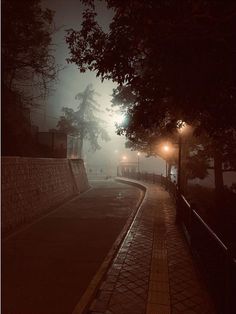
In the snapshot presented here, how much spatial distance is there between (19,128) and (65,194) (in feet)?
16.5

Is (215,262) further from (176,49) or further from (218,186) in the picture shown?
(218,186)

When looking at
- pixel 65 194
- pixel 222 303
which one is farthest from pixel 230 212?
pixel 222 303

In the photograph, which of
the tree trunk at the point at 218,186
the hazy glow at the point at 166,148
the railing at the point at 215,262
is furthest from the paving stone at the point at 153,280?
the hazy glow at the point at 166,148

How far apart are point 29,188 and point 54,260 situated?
710cm

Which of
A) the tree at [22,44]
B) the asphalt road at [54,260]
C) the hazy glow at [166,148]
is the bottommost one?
the asphalt road at [54,260]

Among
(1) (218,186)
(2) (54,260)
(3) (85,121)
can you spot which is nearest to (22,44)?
(2) (54,260)

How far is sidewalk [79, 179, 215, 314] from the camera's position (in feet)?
19.4

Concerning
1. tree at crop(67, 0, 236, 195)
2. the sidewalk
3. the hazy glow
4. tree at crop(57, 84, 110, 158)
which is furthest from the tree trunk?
tree at crop(57, 84, 110, 158)

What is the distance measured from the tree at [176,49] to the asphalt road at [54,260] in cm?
454

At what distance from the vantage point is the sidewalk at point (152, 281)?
5.90 metres

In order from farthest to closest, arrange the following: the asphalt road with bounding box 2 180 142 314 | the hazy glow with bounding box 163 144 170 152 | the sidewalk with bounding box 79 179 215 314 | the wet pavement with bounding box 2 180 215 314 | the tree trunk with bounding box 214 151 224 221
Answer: the hazy glow with bounding box 163 144 170 152 < the tree trunk with bounding box 214 151 224 221 < the asphalt road with bounding box 2 180 142 314 < the wet pavement with bounding box 2 180 215 314 < the sidewalk with bounding box 79 179 215 314

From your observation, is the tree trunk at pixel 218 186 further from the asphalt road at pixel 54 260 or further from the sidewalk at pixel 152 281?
the sidewalk at pixel 152 281

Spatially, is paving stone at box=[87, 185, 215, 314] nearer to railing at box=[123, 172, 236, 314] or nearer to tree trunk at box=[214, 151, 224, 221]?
railing at box=[123, 172, 236, 314]

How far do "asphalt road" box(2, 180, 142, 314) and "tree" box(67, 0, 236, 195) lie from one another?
454 cm
